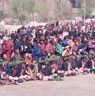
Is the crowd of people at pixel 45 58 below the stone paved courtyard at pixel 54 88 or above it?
above

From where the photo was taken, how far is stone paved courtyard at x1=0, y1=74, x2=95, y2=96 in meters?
16.8

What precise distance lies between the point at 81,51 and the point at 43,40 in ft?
5.92

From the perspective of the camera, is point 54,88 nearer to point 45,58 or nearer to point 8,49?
point 45,58

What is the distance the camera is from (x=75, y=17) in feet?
206

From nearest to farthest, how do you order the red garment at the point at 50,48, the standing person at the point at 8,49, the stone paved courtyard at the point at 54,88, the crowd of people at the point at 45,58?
the stone paved courtyard at the point at 54,88 < the crowd of people at the point at 45,58 < the standing person at the point at 8,49 < the red garment at the point at 50,48

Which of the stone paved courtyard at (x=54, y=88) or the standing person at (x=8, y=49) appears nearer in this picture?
the stone paved courtyard at (x=54, y=88)

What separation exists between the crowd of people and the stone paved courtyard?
0.40 meters

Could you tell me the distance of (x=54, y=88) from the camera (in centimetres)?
1748

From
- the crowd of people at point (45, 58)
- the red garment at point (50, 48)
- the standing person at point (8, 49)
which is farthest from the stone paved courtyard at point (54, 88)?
the red garment at point (50, 48)

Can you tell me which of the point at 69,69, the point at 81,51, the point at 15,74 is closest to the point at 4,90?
the point at 15,74

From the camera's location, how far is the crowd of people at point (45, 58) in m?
18.2

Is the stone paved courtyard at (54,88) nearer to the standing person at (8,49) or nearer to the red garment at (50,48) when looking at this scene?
the standing person at (8,49)

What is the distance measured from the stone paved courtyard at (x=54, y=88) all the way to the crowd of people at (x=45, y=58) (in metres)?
0.40

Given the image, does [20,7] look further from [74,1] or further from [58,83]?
[58,83]
